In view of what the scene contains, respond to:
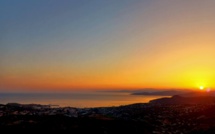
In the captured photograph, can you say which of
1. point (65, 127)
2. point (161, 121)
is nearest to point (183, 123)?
point (161, 121)

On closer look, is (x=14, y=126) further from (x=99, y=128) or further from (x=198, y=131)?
(x=198, y=131)

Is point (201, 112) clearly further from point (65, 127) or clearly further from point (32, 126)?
point (32, 126)

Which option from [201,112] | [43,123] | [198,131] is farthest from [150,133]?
[201,112]

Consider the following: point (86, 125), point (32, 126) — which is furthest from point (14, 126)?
point (86, 125)

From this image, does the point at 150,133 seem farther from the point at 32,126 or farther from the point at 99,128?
the point at 32,126

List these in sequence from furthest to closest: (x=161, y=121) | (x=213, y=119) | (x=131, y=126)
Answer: (x=161, y=121) → (x=213, y=119) → (x=131, y=126)

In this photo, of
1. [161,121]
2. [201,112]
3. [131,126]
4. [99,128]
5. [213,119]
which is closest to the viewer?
[99,128]

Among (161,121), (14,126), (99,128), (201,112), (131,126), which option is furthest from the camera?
(201,112)

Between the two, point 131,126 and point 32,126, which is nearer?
point 32,126

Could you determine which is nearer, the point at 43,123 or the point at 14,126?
the point at 14,126

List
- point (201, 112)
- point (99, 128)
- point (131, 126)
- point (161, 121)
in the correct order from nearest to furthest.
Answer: point (99, 128) < point (131, 126) < point (161, 121) < point (201, 112)
